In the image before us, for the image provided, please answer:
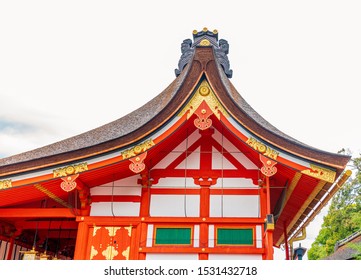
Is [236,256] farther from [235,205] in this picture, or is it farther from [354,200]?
[354,200]

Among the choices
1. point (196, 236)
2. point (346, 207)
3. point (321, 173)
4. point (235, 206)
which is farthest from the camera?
point (346, 207)

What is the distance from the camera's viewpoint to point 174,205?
7.68m

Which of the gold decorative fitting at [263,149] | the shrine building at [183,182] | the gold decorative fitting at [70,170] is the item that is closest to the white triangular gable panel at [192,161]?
the shrine building at [183,182]

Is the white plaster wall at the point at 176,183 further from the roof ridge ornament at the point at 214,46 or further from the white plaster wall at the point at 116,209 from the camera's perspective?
the roof ridge ornament at the point at 214,46

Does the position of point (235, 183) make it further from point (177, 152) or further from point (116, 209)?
point (116, 209)

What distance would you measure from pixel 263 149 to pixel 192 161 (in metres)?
1.95

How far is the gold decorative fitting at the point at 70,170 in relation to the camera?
667 cm

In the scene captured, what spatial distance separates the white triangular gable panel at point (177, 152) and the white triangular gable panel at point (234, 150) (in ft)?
1.50

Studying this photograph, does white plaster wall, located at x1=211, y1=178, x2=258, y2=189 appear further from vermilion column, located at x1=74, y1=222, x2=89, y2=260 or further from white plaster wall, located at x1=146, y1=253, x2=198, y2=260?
vermilion column, located at x1=74, y1=222, x2=89, y2=260

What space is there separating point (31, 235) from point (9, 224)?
67.2 inches

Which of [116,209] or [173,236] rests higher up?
[116,209]

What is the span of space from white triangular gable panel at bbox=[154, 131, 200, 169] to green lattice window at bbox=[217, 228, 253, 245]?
1824mm

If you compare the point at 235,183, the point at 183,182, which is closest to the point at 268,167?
the point at 235,183

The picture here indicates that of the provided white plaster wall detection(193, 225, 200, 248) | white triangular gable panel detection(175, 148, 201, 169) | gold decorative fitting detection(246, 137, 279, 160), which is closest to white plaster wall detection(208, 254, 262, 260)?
white plaster wall detection(193, 225, 200, 248)
